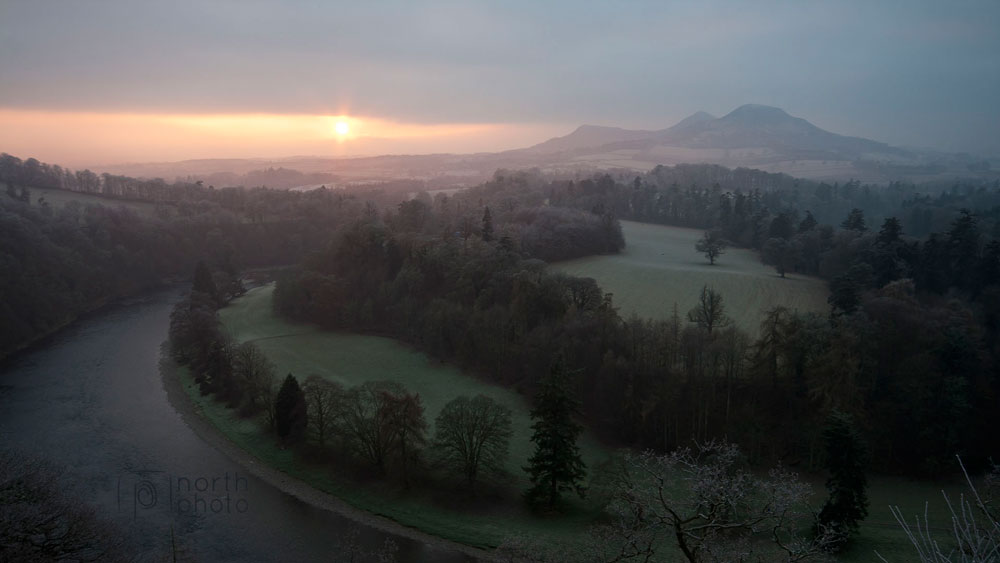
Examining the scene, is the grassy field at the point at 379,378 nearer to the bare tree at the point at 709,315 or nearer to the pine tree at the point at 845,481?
the pine tree at the point at 845,481

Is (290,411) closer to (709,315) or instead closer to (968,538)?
(709,315)

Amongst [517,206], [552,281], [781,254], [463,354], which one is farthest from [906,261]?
[517,206]

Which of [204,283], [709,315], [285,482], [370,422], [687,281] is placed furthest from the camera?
[204,283]

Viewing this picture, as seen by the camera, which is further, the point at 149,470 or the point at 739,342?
the point at 739,342

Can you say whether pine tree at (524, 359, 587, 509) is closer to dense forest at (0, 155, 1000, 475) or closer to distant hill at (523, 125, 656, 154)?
dense forest at (0, 155, 1000, 475)

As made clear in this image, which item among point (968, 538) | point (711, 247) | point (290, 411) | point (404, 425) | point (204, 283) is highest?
point (968, 538)

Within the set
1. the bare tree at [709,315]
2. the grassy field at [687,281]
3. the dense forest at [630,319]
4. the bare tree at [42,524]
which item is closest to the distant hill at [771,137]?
the dense forest at [630,319]

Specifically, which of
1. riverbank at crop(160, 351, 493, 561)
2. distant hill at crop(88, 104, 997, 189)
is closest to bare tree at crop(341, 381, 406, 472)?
riverbank at crop(160, 351, 493, 561)

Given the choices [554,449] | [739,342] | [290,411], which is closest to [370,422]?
[290,411]
